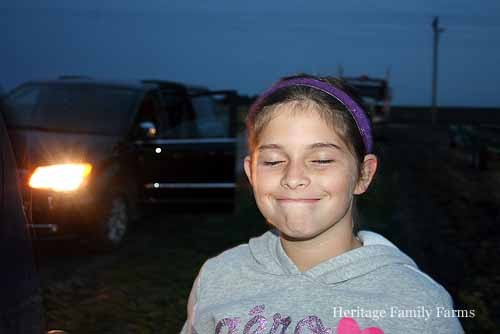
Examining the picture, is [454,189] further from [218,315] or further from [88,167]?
[218,315]

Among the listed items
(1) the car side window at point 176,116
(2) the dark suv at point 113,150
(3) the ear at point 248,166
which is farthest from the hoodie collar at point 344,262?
(1) the car side window at point 176,116

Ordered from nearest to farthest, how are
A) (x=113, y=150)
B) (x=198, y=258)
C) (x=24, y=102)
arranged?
1. (x=198, y=258)
2. (x=113, y=150)
3. (x=24, y=102)

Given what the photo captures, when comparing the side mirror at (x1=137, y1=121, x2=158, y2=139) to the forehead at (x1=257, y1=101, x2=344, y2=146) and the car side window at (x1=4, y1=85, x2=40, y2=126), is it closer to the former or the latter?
the car side window at (x1=4, y1=85, x2=40, y2=126)

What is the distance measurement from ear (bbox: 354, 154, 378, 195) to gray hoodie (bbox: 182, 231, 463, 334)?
0.17 metres

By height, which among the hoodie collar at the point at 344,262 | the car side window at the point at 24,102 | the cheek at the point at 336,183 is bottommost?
the hoodie collar at the point at 344,262

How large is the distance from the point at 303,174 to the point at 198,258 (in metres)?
4.50

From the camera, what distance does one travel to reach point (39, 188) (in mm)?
5750

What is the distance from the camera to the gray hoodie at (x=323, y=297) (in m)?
1.67

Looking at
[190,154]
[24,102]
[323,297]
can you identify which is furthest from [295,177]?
[24,102]

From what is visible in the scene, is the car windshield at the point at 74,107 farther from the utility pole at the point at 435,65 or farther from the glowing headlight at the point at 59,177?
the utility pole at the point at 435,65

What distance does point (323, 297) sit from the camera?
1.75 metres

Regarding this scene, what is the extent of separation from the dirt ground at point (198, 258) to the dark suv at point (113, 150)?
0.43 m

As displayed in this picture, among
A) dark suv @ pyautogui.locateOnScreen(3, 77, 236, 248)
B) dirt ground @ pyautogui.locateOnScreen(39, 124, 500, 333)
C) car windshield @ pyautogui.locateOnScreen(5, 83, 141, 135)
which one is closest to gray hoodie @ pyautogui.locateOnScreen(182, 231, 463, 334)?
dirt ground @ pyautogui.locateOnScreen(39, 124, 500, 333)

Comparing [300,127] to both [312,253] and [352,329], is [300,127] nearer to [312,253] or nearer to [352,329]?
[312,253]
